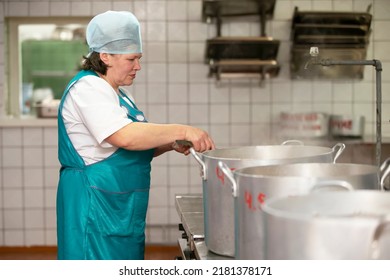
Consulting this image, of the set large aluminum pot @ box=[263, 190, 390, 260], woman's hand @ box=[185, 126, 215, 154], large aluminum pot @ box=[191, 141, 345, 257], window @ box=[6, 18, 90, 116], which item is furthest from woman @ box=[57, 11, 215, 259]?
window @ box=[6, 18, 90, 116]

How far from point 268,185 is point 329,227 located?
0.28 meters

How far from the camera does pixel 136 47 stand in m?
2.03

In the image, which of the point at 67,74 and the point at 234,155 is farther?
the point at 67,74

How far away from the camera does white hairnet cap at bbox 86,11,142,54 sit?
1986 millimetres

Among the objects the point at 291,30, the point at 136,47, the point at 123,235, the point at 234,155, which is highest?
the point at 291,30

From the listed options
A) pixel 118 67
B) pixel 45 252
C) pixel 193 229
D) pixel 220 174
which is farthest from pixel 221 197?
pixel 45 252

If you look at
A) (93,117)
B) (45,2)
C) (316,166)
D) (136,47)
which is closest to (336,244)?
(316,166)

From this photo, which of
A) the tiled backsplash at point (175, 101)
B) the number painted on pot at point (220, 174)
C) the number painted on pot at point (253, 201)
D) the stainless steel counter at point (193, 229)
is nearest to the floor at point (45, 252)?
the tiled backsplash at point (175, 101)

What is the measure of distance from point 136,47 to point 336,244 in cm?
139

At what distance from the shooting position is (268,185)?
3.32 feet

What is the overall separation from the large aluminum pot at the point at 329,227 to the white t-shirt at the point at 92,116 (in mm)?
990

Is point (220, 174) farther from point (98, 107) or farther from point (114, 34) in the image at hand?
point (114, 34)

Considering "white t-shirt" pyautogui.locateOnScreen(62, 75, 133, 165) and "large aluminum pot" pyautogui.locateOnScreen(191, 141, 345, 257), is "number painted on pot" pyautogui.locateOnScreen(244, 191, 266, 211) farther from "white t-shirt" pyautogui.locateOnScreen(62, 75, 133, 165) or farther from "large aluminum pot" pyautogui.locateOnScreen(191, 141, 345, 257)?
"white t-shirt" pyautogui.locateOnScreen(62, 75, 133, 165)
